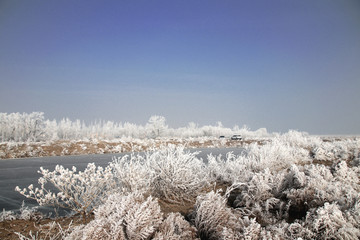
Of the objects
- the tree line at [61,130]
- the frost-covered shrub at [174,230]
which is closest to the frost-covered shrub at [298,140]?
the frost-covered shrub at [174,230]

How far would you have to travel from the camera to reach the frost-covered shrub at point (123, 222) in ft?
9.69

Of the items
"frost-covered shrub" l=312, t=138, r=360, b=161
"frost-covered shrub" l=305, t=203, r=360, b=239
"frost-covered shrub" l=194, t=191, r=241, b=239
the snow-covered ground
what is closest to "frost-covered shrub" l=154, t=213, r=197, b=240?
the snow-covered ground

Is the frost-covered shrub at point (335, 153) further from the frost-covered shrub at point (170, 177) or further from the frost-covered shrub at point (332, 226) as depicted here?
the frost-covered shrub at point (332, 226)

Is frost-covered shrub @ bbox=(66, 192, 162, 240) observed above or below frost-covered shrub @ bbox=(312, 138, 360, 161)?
below

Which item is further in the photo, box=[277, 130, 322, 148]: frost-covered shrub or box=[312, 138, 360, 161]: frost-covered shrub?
box=[277, 130, 322, 148]: frost-covered shrub

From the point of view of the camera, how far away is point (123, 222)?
3.22 m

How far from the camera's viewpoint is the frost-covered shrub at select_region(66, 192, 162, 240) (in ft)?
9.69

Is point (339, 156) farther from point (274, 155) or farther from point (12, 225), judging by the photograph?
point (12, 225)

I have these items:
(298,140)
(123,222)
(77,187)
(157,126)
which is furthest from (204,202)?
(157,126)

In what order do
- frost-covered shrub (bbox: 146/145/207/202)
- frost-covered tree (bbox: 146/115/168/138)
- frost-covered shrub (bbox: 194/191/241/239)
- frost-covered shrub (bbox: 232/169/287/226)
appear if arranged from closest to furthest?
frost-covered shrub (bbox: 194/191/241/239) < frost-covered shrub (bbox: 232/169/287/226) < frost-covered shrub (bbox: 146/145/207/202) < frost-covered tree (bbox: 146/115/168/138)

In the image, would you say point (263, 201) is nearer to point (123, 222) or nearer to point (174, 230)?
point (174, 230)

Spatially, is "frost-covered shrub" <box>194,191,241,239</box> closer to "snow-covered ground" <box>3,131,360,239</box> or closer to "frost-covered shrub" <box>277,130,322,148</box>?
"snow-covered ground" <box>3,131,360,239</box>

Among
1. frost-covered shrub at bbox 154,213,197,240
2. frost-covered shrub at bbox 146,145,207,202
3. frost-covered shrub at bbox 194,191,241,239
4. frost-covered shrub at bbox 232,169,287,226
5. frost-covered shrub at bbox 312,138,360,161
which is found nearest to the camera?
frost-covered shrub at bbox 154,213,197,240

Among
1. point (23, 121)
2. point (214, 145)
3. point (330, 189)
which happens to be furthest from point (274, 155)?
point (23, 121)
